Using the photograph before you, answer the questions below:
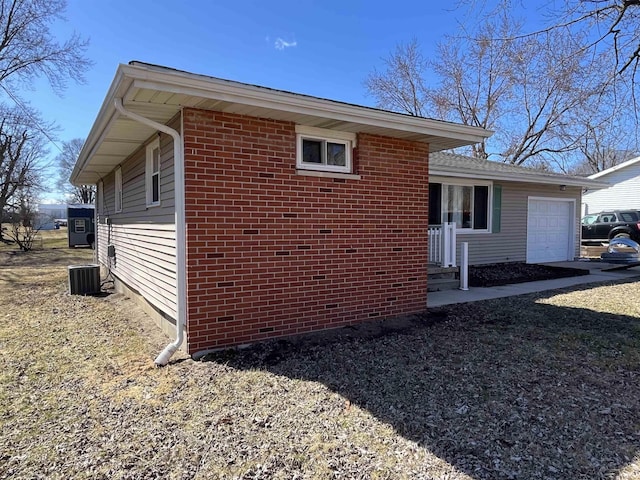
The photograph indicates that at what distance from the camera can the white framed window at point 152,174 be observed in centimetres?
601

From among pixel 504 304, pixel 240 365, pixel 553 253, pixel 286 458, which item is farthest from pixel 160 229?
pixel 553 253

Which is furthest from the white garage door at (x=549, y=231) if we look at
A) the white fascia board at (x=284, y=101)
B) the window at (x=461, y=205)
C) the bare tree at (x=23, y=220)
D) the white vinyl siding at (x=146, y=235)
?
the bare tree at (x=23, y=220)

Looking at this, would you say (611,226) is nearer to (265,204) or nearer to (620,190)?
(620,190)

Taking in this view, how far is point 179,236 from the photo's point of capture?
4.40 m

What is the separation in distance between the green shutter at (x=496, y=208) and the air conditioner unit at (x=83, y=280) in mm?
9939

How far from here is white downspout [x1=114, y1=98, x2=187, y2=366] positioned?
429 cm

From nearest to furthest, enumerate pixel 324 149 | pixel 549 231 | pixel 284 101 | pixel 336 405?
pixel 336 405, pixel 284 101, pixel 324 149, pixel 549 231

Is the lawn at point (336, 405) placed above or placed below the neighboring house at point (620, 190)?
below

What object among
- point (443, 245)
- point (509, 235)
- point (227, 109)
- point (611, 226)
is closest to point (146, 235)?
point (227, 109)

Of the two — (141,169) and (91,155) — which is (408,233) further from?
(91,155)

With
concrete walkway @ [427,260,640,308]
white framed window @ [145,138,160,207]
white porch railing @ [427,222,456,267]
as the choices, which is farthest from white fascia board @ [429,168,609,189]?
white framed window @ [145,138,160,207]

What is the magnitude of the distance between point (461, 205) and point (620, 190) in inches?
657

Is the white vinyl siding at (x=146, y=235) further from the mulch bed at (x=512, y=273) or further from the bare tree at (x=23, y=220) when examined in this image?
the bare tree at (x=23, y=220)

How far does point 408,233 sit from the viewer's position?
242 inches
